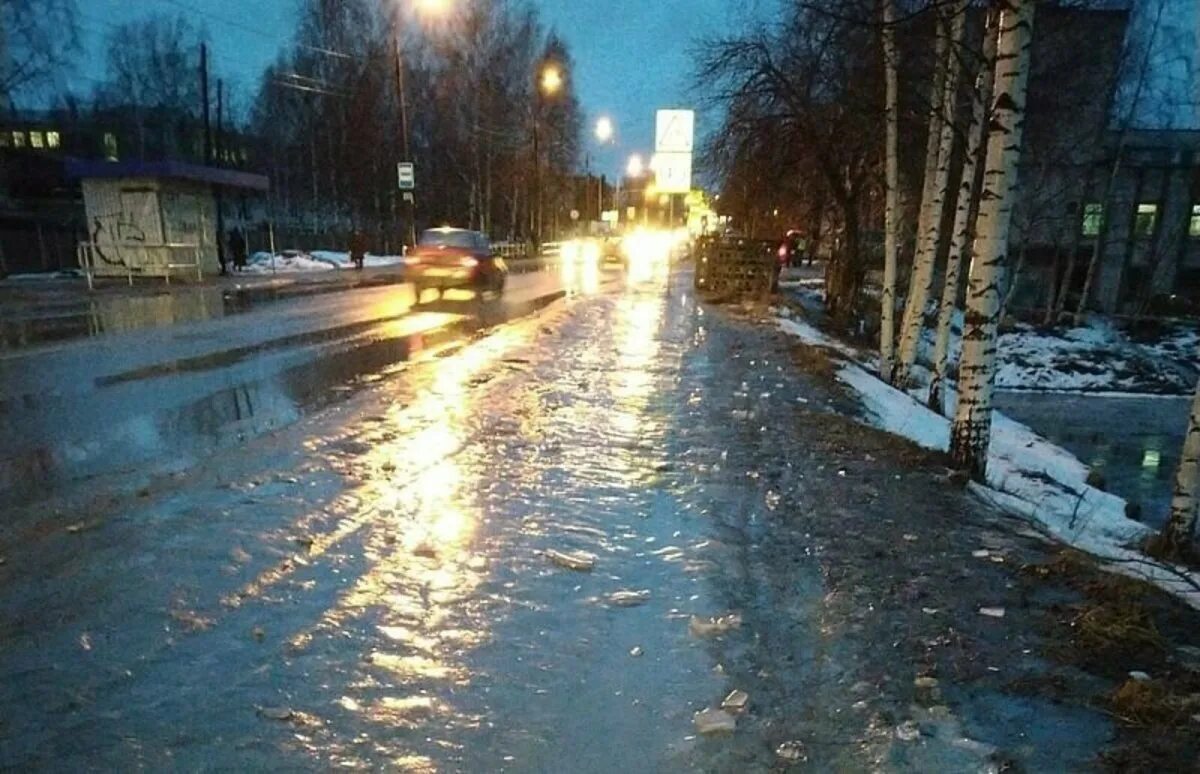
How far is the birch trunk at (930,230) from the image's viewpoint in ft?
37.2

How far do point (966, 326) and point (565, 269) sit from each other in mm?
28216

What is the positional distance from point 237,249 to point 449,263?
15.2 metres

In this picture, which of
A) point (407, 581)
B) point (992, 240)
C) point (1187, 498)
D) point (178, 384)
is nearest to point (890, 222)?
point (992, 240)

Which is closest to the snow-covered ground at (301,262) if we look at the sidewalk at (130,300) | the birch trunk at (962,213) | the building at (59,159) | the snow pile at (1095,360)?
the sidewalk at (130,300)

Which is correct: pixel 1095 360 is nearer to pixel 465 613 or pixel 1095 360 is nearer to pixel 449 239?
pixel 449 239

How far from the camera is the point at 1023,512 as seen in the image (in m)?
5.97

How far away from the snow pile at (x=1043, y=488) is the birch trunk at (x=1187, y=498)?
288 mm

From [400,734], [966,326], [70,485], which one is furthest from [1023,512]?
[70,485]

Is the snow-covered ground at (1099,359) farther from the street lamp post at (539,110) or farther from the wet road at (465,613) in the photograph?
the street lamp post at (539,110)

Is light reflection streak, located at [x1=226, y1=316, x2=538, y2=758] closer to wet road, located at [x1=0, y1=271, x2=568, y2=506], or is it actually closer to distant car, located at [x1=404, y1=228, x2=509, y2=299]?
wet road, located at [x1=0, y1=271, x2=568, y2=506]

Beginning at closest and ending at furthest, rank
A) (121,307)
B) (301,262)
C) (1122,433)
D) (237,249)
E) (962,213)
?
(962,213)
(1122,433)
(121,307)
(237,249)
(301,262)

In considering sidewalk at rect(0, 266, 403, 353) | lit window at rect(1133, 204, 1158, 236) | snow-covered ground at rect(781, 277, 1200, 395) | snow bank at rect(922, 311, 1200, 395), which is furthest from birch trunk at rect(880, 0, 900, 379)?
lit window at rect(1133, 204, 1158, 236)

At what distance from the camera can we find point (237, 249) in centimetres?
3025

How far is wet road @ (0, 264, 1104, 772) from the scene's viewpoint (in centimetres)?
289
